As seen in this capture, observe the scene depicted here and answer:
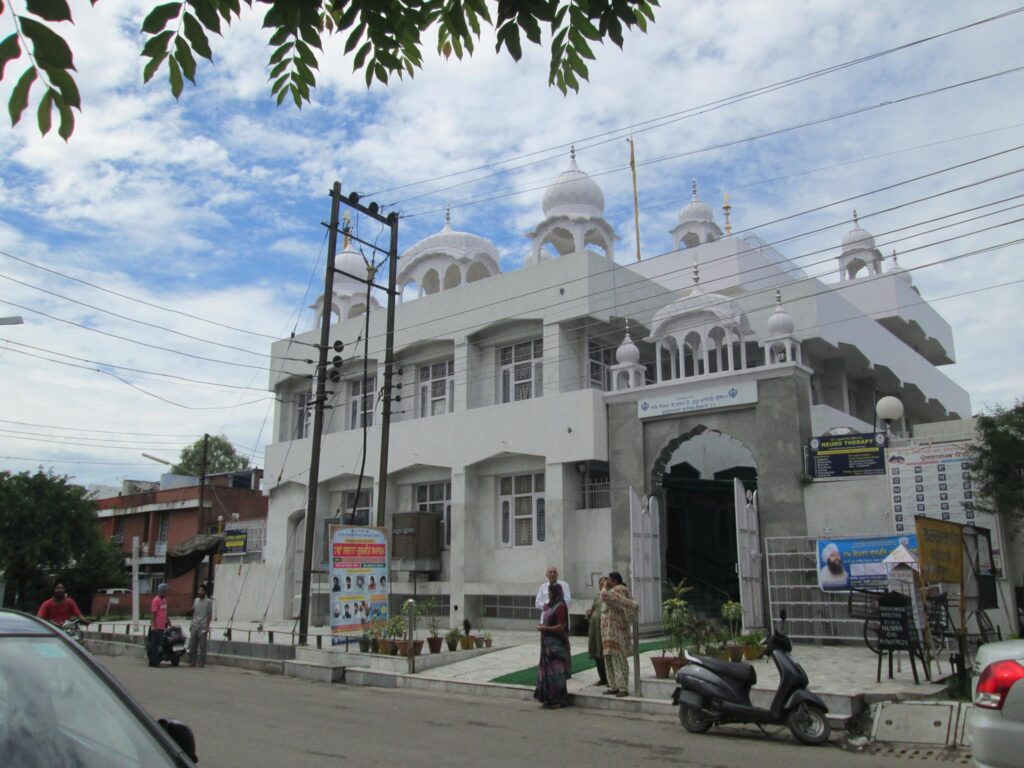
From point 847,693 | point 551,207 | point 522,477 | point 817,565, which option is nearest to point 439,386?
point 522,477

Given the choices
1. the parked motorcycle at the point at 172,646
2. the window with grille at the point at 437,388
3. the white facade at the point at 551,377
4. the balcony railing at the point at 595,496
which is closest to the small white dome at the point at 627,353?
the white facade at the point at 551,377

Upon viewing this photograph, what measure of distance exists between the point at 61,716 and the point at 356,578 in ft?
46.1

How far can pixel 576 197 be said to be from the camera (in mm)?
26641

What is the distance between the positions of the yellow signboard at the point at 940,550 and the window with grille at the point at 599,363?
12627 mm

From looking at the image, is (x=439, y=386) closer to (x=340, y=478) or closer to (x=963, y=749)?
(x=340, y=478)

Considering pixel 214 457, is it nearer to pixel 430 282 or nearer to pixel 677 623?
pixel 430 282

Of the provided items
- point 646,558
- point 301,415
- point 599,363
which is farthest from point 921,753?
point 301,415

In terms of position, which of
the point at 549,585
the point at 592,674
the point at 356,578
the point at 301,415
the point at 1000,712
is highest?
the point at 301,415

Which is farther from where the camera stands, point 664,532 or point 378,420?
point 378,420

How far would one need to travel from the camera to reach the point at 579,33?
4.05 metres

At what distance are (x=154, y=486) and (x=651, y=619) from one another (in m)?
38.7

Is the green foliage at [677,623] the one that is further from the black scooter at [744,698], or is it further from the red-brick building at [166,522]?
the red-brick building at [166,522]

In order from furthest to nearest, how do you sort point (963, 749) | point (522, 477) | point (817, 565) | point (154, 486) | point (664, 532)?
point (154, 486), point (522, 477), point (664, 532), point (817, 565), point (963, 749)

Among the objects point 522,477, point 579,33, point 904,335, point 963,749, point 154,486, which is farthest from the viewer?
point 154,486
